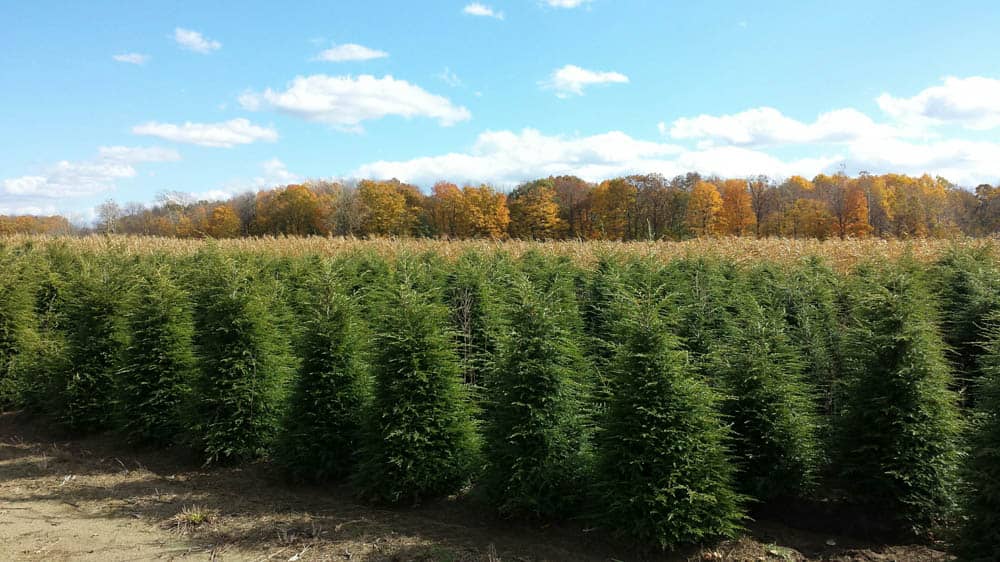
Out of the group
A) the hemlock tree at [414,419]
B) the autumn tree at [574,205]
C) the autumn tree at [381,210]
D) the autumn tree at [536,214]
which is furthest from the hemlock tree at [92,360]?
the autumn tree at [574,205]

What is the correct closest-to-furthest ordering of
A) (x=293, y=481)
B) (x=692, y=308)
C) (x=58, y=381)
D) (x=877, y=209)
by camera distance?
(x=692, y=308)
(x=293, y=481)
(x=58, y=381)
(x=877, y=209)

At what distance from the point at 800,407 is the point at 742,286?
16.3ft

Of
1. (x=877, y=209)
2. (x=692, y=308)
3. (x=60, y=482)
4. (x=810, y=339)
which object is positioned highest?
(x=877, y=209)

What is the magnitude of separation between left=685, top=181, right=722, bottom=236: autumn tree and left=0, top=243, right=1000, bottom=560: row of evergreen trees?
4160 cm

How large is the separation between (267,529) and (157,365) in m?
4.15

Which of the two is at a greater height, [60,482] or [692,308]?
[692,308]

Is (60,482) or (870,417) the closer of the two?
(870,417)

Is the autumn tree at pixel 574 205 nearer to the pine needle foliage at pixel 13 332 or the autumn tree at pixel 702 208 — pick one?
the autumn tree at pixel 702 208

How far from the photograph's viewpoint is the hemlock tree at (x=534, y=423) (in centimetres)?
589

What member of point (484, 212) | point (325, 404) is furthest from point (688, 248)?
point (484, 212)

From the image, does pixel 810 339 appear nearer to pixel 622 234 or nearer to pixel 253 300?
pixel 253 300

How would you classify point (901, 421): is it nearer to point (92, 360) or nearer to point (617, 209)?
point (92, 360)

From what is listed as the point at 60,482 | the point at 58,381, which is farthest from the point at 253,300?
the point at 58,381

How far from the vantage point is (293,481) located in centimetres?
762
